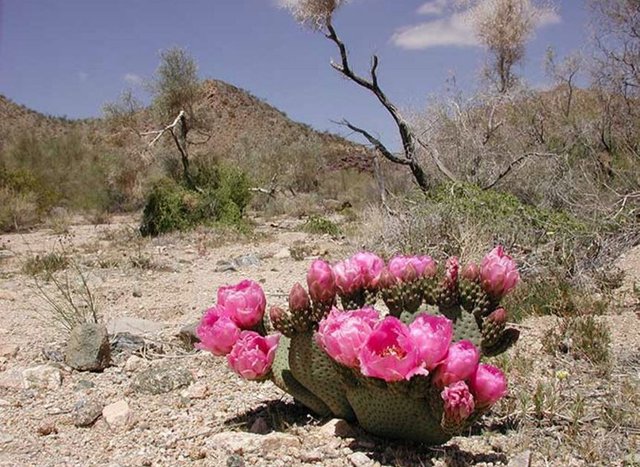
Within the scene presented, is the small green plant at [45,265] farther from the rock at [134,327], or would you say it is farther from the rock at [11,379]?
the rock at [11,379]

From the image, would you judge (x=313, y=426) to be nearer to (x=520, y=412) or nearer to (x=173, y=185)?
(x=520, y=412)

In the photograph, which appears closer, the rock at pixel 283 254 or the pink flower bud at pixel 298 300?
the pink flower bud at pixel 298 300

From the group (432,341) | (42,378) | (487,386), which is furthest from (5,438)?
(487,386)

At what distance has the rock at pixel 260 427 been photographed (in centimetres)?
269

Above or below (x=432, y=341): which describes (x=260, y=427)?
below

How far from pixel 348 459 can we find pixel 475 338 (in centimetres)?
66

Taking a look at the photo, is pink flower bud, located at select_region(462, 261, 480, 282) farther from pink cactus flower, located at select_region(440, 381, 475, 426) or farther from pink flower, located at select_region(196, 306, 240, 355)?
pink flower, located at select_region(196, 306, 240, 355)

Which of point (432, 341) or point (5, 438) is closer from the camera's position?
point (432, 341)

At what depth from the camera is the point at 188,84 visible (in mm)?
16797

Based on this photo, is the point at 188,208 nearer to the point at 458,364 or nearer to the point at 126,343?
the point at 126,343

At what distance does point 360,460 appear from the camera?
2328mm

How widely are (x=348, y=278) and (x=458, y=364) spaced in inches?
28.2

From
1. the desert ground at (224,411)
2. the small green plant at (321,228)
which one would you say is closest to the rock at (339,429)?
the desert ground at (224,411)

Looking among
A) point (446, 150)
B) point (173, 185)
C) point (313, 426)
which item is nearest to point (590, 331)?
point (313, 426)
